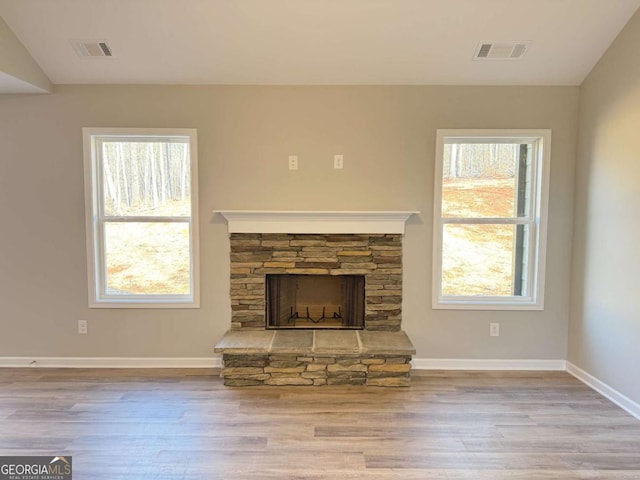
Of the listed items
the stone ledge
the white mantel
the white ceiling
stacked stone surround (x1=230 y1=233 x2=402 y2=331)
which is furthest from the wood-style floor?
the white ceiling

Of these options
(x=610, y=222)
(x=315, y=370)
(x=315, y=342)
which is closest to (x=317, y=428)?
(x=315, y=370)

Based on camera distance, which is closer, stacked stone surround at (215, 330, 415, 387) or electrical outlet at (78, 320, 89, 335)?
Answer: stacked stone surround at (215, 330, 415, 387)

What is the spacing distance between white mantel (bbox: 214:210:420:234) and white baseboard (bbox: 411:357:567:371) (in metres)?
1.17

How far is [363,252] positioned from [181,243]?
5.15 feet

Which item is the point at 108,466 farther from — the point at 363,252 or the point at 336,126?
the point at 336,126

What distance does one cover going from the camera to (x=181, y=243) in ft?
10.9

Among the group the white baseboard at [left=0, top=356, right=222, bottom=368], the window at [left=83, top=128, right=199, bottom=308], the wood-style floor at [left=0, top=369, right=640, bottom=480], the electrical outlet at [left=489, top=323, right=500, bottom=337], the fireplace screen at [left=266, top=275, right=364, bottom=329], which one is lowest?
the wood-style floor at [left=0, top=369, right=640, bottom=480]

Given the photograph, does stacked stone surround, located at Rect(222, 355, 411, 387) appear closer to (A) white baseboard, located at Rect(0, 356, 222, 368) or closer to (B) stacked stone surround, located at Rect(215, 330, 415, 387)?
(B) stacked stone surround, located at Rect(215, 330, 415, 387)

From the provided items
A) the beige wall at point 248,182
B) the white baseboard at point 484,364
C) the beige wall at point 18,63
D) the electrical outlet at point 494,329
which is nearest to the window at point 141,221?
the beige wall at point 248,182

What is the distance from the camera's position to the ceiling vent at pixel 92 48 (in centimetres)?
275

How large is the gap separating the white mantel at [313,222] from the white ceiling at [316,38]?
42.0 inches

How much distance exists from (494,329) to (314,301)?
157 cm

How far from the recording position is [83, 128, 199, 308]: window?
322 cm

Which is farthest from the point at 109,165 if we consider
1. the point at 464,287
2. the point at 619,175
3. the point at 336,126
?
the point at 619,175
